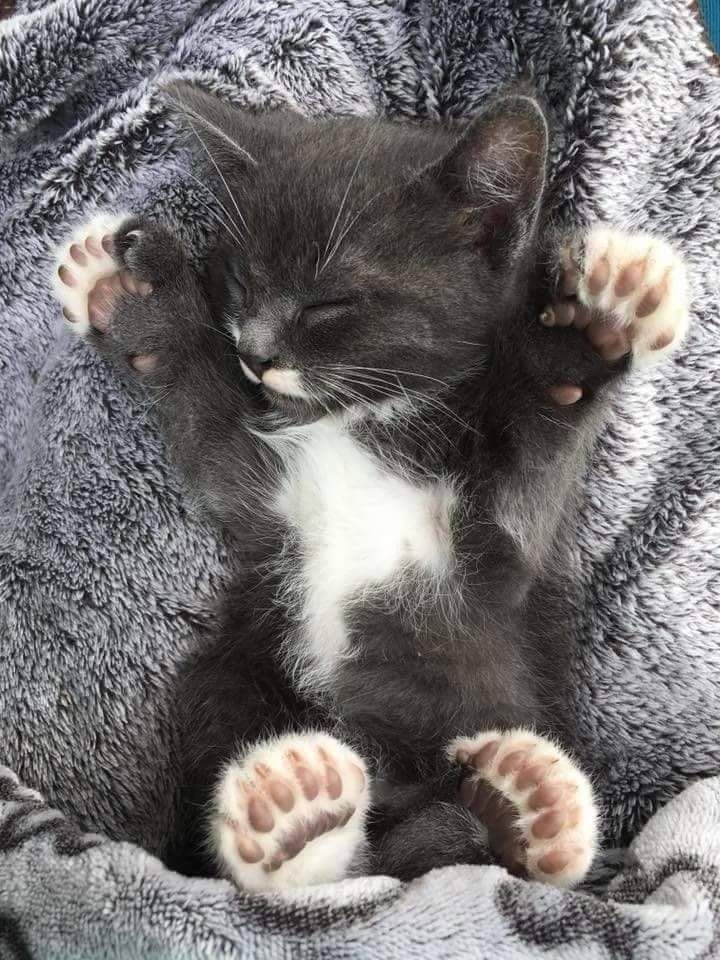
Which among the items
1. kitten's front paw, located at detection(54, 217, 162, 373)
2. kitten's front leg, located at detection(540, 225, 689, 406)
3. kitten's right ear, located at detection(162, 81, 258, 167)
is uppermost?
kitten's right ear, located at detection(162, 81, 258, 167)

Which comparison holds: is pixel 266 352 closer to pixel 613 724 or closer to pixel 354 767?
pixel 354 767

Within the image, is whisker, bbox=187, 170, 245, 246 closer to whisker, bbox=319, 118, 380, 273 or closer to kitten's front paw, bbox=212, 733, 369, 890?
whisker, bbox=319, 118, 380, 273

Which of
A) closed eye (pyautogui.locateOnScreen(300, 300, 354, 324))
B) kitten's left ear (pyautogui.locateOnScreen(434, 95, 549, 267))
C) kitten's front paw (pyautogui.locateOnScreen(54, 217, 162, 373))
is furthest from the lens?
kitten's front paw (pyautogui.locateOnScreen(54, 217, 162, 373))

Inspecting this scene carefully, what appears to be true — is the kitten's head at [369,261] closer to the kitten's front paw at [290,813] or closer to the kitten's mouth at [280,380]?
the kitten's mouth at [280,380]

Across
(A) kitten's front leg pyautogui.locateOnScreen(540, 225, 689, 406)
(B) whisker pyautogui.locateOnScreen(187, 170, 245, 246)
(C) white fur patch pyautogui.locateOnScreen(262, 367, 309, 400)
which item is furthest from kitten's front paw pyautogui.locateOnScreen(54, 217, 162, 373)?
(A) kitten's front leg pyautogui.locateOnScreen(540, 225, 689, 406)

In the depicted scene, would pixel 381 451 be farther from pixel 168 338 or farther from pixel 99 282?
pixel 99 282

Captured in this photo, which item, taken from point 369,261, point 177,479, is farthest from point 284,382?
point 177,479

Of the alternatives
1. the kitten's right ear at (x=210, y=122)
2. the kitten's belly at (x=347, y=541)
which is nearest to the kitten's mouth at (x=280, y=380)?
the kitten's belly at (x=347, y=541)
